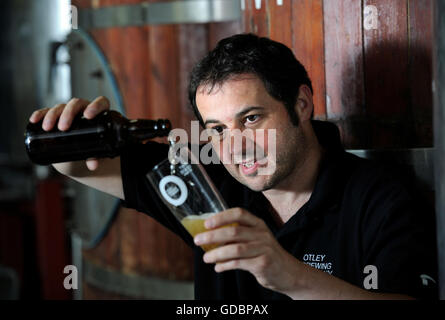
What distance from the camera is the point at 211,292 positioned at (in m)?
1.73

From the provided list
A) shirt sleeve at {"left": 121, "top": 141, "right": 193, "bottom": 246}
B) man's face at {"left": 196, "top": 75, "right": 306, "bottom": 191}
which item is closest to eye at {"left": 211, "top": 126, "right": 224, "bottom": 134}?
man's face at {"left": 196, "top": 75, "right": 306, "bottom": 191}

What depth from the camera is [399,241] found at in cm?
122

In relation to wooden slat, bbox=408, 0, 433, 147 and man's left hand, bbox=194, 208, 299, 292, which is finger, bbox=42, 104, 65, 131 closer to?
man's left hand, bbox=194, 208, 299, 292

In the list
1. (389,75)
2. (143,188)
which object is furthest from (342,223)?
(143,188)

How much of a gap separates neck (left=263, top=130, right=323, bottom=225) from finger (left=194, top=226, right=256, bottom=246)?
Result: 2.27ft

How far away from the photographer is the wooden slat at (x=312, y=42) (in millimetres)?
1655

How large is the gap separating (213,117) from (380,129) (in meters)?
0.52

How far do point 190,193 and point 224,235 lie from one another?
139 mm

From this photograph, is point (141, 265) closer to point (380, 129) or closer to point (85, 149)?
point (85, 149)

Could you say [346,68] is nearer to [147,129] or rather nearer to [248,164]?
[248,164]

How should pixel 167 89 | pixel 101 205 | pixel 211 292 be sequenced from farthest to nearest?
pixel 101 205 < pixel 167 89 < pixel 211 292

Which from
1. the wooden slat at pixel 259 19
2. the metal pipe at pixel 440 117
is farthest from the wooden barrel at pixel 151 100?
the metal pipe at pixel 440 117

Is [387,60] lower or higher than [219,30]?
lower

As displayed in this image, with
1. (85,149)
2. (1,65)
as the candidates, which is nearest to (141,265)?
(85,149)
